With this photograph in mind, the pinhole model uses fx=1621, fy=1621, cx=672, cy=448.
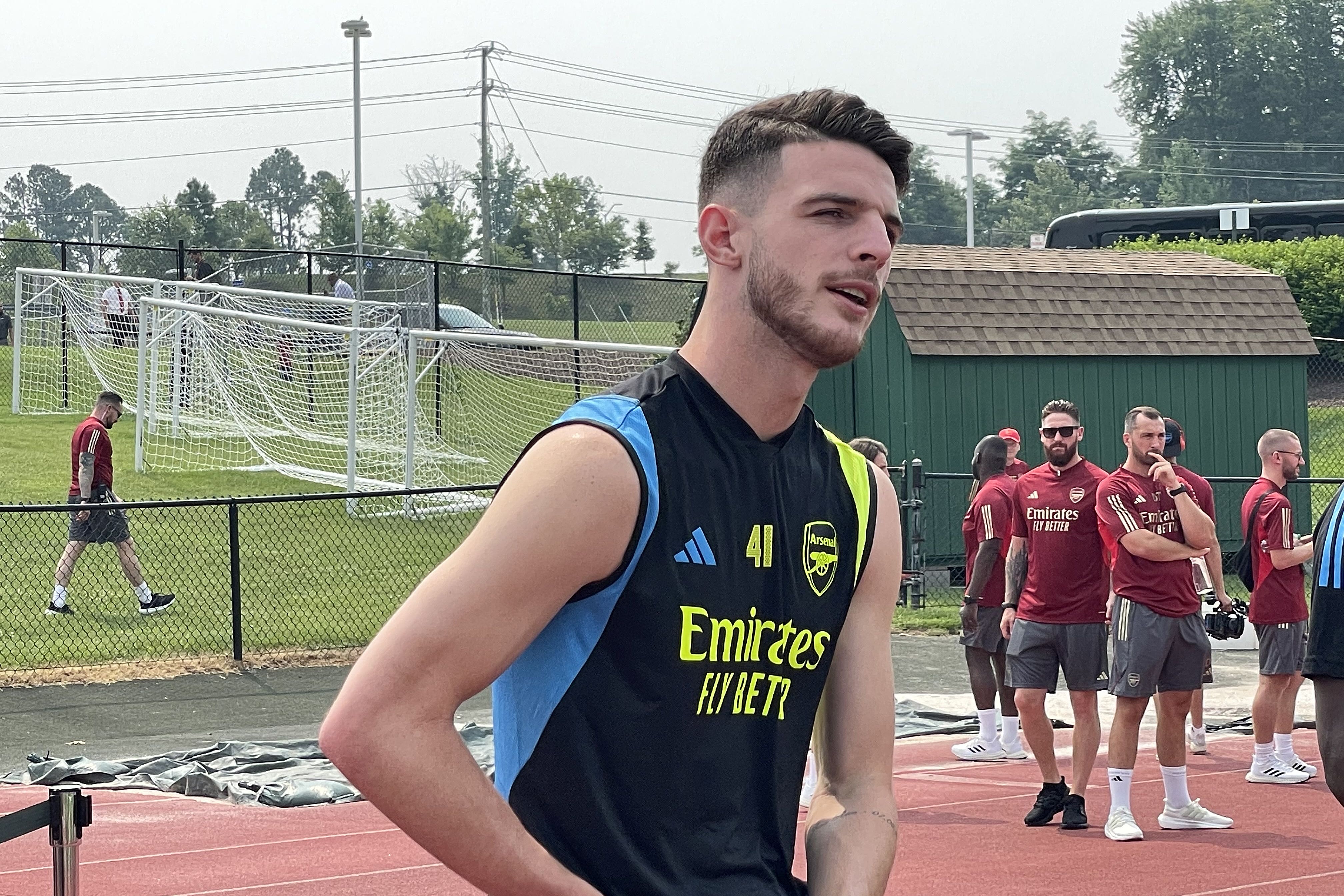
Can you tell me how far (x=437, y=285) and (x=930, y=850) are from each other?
1832 centimetres

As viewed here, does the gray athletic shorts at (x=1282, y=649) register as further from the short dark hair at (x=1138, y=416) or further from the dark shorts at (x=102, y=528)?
the dark shorts at (x=102, y=528)

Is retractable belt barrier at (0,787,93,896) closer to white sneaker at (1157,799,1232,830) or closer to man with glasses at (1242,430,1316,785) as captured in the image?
white sneaker at (1157,799,1232,830)

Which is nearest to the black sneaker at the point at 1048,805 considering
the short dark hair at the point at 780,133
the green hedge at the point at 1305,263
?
the short dark hair at the point at 780,133

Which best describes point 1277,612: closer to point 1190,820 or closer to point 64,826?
point 1190,820

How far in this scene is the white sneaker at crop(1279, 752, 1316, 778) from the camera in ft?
32.8

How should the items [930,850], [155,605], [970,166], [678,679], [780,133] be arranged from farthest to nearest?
1. [970,166]
2. [155,605]
3. [930,850]
4. [780,133]
5. [678,679]

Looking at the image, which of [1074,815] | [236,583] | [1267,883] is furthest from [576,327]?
[1267,883]

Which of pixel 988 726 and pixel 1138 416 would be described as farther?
pixel 988 726

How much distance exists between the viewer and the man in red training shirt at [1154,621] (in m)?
8.59

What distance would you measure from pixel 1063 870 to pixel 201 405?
62.2ft

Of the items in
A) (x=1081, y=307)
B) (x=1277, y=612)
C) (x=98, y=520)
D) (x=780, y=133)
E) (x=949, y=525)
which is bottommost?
(x=1277, y=612)

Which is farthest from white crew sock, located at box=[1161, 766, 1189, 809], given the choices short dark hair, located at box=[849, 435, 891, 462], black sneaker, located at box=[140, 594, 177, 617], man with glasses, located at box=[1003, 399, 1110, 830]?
black sneaker, located at box=[140, 594, 177, 617]

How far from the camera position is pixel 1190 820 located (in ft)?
28.5

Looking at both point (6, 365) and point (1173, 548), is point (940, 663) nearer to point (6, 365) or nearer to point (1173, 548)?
point (1173, 548)
